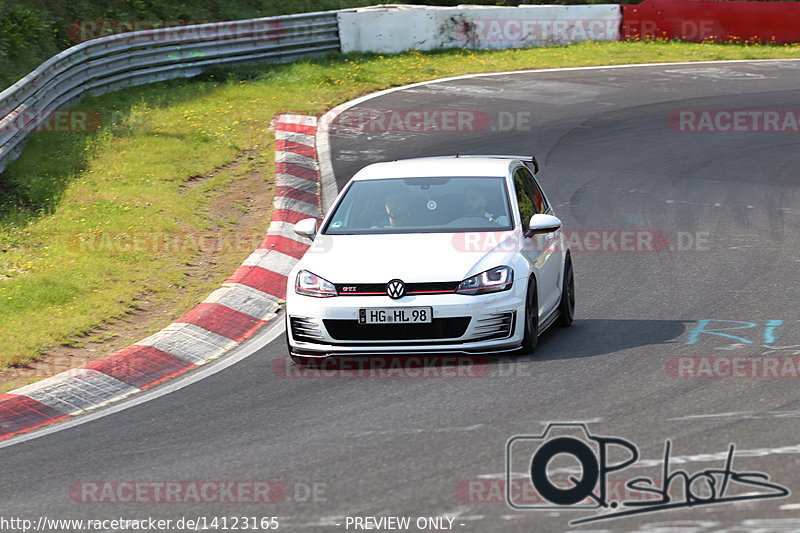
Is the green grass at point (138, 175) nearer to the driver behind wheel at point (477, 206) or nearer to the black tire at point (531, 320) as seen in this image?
the driver behind wheel at point (477, 206)

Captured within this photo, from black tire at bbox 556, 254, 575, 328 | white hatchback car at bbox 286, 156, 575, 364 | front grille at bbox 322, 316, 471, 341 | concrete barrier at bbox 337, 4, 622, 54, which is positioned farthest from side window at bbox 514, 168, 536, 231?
concrete barrier at bbox 337, 4, 622, 54

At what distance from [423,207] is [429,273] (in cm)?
122

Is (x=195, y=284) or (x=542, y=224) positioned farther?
(x=195, y=284)

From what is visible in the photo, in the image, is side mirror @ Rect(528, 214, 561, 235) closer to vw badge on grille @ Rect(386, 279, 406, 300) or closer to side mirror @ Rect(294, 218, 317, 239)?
vw badge on grille @ Rect(386, 279, 406, 300)

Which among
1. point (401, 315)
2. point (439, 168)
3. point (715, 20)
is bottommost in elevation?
point (715, 20)

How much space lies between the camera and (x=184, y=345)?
32.0ft

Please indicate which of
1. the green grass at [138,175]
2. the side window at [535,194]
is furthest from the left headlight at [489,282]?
the green grass at [138,175]

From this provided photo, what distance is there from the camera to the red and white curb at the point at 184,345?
8.34 m

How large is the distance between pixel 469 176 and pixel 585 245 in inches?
140

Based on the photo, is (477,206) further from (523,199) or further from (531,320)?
(531,320)

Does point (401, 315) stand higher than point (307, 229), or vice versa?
point (307, 229)

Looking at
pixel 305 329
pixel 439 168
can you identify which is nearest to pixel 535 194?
pixel 439 168

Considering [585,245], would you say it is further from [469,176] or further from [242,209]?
[242,209]

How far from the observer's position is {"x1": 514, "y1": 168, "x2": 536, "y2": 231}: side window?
9652 millimetres
